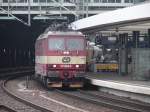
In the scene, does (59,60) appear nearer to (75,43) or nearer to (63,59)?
(63,59)

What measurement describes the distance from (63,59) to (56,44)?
0.95 metres

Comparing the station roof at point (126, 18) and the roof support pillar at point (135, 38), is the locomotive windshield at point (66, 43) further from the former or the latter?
the roof support pillar at point (135, 38)

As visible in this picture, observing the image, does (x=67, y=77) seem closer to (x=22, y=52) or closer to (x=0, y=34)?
(x=0, y=34)

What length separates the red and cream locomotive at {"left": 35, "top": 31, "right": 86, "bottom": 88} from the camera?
2720 centimetres

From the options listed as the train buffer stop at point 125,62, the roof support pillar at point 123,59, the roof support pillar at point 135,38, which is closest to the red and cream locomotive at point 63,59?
the train buffer stop at point 125,62

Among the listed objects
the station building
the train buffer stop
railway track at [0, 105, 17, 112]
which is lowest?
railway track at [0, 105, 17, 112]

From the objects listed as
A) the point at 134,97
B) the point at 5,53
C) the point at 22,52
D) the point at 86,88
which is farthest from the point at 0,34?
the point at 134,97

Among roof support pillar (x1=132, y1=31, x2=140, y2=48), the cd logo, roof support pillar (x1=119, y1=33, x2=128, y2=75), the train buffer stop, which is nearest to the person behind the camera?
the train buffer stop

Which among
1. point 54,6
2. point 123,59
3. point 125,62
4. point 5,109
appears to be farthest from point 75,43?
point 54,6

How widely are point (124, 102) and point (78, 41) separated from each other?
7.94 m

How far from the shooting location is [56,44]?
2767 cm

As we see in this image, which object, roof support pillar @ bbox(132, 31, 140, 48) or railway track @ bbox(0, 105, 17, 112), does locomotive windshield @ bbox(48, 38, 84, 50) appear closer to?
roof support pillar @ bbox(132, 31, 140, 48)

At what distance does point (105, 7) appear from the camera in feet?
197

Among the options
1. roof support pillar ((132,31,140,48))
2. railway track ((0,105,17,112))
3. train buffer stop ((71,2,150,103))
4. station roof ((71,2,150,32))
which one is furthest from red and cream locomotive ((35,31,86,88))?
roof support pillar ((132,31,140,48))
